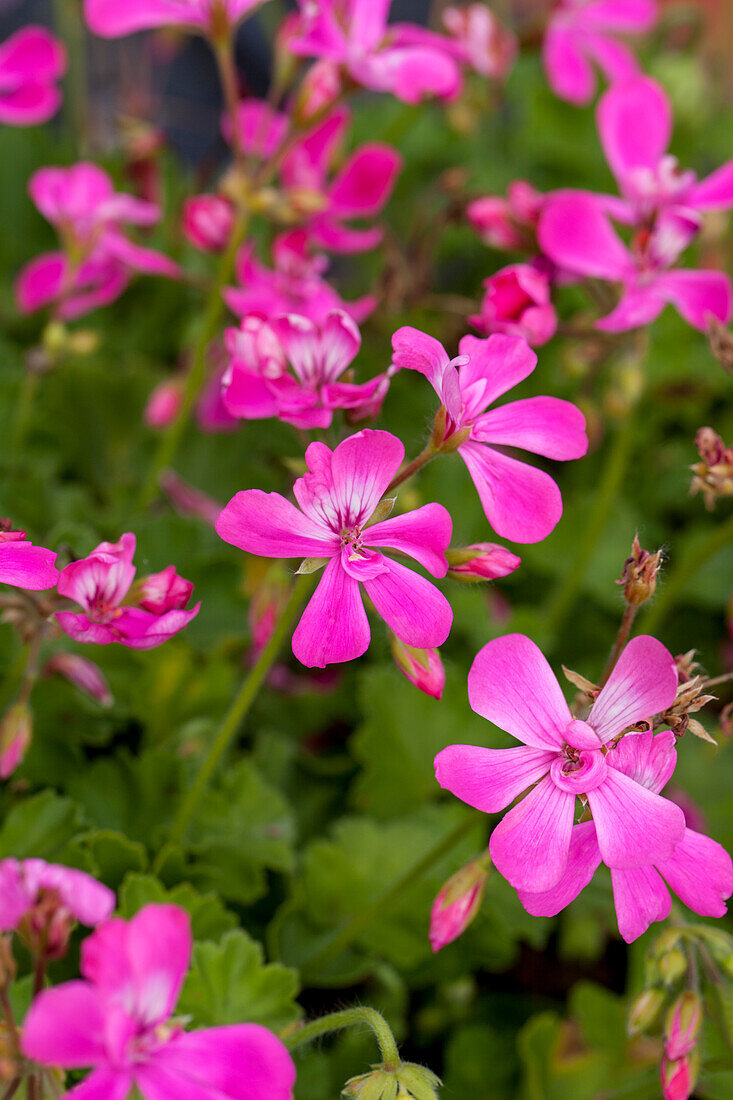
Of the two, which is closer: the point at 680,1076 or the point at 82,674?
the point at 680,1076

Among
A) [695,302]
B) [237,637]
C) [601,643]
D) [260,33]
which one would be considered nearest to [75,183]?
[237,637]

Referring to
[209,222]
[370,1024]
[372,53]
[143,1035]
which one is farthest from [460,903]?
[372,53]

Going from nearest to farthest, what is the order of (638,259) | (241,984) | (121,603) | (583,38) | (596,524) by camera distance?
(121,603), (241,984), (638,259), (596,524), (583,38)

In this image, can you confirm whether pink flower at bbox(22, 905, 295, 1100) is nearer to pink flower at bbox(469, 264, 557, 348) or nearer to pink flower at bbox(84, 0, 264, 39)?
pink flower at bbox(469, 264, 557, 348)

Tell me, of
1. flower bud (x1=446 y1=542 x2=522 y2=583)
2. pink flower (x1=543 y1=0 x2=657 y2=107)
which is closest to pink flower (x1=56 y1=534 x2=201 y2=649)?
flower bud (x1=446 y1=542 x2=522 y2=583)

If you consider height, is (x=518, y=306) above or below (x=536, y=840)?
above

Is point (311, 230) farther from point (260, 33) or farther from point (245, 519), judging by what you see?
point (260, 33)

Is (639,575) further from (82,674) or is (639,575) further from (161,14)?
(161,14)
